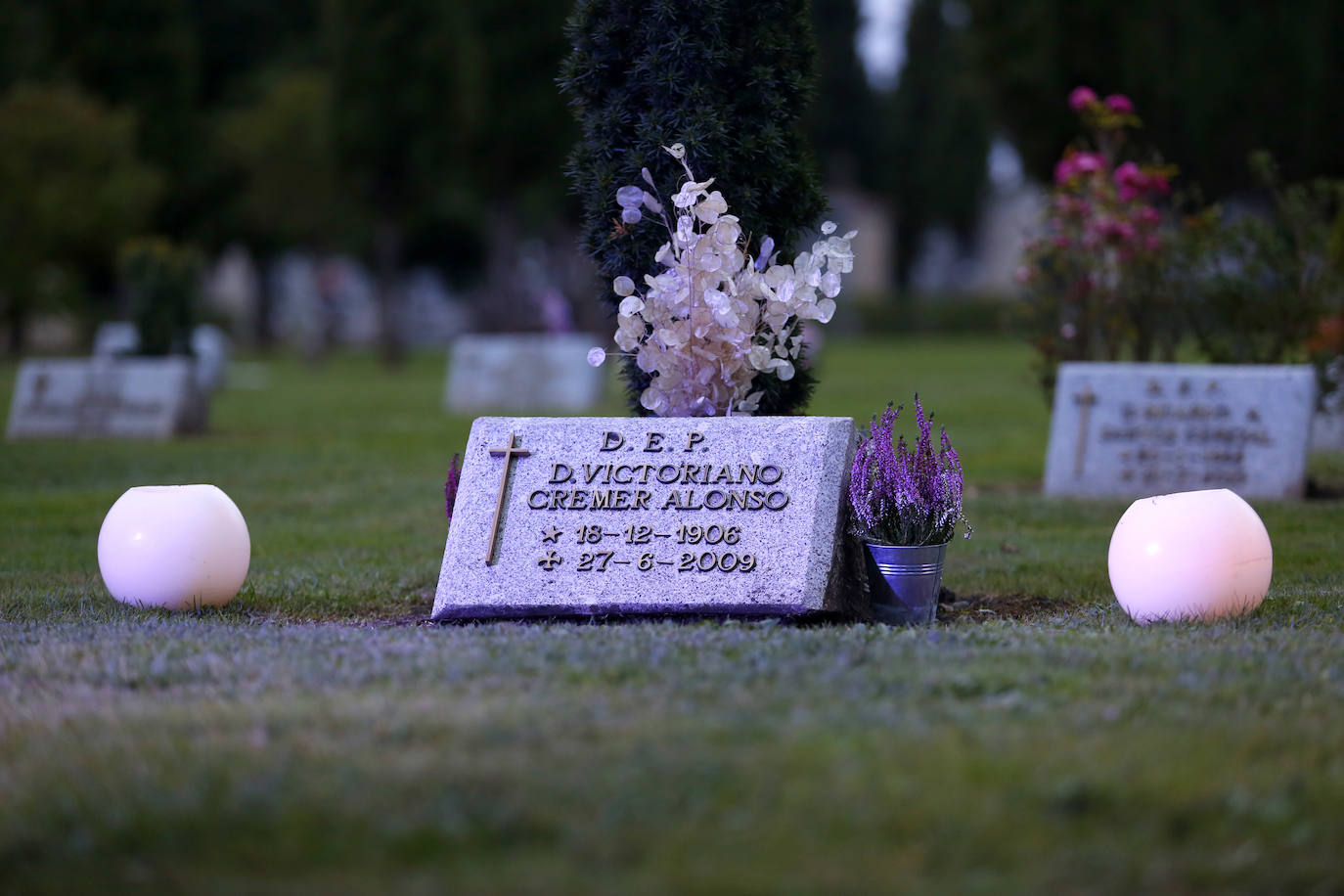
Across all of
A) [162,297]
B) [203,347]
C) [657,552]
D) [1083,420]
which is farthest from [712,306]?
[203,347]

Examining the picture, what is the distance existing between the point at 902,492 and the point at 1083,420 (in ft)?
14.4

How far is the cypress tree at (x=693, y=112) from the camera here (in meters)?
6.42

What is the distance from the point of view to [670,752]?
3412 mm

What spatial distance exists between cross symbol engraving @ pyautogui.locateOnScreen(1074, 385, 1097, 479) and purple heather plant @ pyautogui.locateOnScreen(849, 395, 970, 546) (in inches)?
159

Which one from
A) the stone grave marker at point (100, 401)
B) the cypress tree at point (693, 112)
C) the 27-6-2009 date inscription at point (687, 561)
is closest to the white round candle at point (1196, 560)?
the 27-6-2009 date inscription at point (687, 561)

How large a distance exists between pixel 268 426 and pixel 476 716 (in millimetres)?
13379

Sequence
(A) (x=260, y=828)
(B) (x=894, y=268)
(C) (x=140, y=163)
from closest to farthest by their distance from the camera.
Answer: (A) (x=260, y=828) < (C) (x=140, y=163) < (B) (x=894, y=268)

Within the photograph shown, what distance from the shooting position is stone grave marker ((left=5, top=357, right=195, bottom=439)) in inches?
572

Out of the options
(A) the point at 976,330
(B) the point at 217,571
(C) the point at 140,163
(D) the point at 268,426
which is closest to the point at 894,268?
(A) the point at 976,330

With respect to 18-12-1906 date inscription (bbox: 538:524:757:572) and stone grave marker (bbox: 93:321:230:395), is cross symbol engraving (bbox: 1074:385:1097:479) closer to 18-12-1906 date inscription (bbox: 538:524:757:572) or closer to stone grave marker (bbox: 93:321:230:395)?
18-12-1906 date inscription (bbox: 538:524:757:572)

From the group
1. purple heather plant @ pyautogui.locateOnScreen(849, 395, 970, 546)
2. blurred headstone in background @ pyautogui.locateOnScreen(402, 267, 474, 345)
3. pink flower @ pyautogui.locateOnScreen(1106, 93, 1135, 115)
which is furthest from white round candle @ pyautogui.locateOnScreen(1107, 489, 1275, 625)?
blurred headstone in background @ pyautogui.locateOnScreen(402, 267, 474, 345)

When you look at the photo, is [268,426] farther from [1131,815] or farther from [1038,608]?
[1131,815]

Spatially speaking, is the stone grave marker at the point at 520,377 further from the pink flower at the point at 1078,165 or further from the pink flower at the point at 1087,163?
the pink flower at the point at 1087,163

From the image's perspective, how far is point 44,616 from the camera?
5.86m
